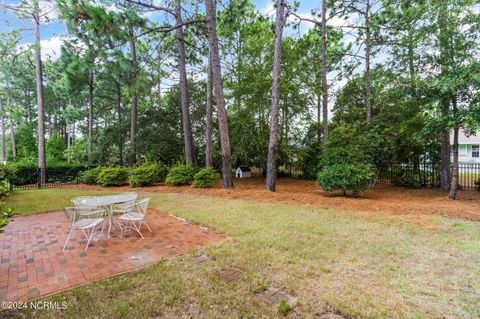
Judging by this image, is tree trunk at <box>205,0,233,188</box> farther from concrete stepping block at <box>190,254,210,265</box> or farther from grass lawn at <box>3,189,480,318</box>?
concrete stepping block at <box>190,254,210,265</box>

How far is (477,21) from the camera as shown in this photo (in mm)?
6051

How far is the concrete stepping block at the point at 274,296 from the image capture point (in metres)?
2.26

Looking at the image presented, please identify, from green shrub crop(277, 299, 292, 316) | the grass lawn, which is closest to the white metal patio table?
the grass lawn

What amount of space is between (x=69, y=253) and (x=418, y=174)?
12.0m

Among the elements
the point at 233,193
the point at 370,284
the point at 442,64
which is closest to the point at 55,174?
the point at 233,193

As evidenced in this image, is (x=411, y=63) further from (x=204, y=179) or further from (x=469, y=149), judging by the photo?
(x=469, y=149)

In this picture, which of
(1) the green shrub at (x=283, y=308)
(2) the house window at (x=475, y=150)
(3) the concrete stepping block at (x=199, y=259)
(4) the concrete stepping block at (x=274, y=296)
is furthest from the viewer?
(2) the house window at (x=475, y=150)

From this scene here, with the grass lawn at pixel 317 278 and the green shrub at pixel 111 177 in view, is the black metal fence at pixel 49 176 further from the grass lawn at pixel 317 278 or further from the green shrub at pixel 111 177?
the grass lawn at pixel 317 278

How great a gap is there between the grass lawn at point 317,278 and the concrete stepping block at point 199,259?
9 cm

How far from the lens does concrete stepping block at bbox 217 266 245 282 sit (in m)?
2.71

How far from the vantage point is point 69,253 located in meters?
3.46

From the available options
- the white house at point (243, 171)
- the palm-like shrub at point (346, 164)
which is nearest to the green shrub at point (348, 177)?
the palm-like shrub at point (346, 164)

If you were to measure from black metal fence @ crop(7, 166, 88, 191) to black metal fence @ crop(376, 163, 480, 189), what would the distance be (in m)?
16.2

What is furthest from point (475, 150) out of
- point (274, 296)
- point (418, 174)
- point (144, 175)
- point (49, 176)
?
point (49, 176)
